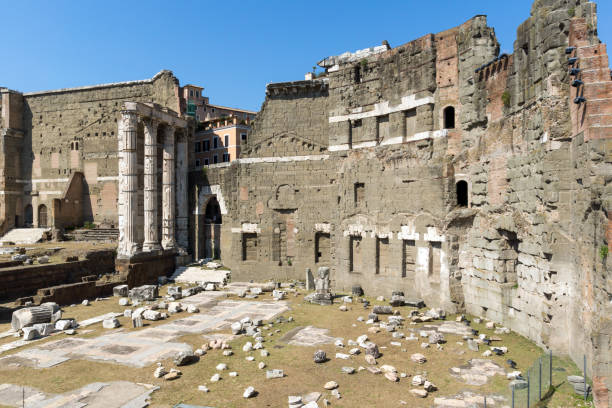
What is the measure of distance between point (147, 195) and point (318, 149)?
40.4 ft

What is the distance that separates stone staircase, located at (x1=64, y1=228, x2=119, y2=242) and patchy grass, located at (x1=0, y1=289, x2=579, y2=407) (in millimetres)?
22388

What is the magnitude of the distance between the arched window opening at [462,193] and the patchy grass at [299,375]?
5.38 m

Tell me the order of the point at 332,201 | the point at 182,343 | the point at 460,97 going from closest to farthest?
the point at 182,343
the point at 460,97
the point at 332,201

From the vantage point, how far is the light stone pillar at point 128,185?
85.1 feet

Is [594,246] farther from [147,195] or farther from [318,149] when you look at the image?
[147,195]

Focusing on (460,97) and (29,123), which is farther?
(29,123)

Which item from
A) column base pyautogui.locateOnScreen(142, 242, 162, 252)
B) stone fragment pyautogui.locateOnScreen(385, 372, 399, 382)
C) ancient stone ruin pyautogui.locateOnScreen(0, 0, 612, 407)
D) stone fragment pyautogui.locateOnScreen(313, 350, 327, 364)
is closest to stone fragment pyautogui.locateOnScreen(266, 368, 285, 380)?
stone fragment pyautogui.locateOnScreen(313, 350, 327, 364)

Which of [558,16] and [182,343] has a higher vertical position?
[558,16]

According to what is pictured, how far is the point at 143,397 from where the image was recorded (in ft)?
31.6

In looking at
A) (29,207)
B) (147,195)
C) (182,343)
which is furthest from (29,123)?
(182,343)

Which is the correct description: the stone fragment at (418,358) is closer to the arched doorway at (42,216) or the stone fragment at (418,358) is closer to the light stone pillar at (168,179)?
the light stone pillar at (168,179)

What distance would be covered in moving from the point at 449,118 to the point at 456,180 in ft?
9.41

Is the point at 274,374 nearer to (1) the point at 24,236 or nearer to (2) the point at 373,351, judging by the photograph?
(2) the point at 373,351

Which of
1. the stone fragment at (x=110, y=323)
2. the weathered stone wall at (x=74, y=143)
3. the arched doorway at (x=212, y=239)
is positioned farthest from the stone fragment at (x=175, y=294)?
the weathered stone wall at (x=74, y=143)
